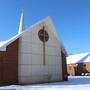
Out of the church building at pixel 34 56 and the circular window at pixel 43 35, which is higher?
the circular window at pixel 43 35

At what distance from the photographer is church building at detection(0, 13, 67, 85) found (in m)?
21.9

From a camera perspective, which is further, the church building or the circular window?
the circular window

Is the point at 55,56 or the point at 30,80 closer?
the point at 30,80

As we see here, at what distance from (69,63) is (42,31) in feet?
76.7

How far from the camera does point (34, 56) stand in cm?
2402

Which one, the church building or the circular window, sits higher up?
the circular window

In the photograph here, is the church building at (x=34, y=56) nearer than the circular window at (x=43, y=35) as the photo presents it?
Yes

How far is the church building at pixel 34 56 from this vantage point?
72.0 ft

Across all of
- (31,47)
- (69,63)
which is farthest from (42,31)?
(69,63)

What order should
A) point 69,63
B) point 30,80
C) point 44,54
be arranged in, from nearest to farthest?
point 30,80 < point 44,54 < point 69,63

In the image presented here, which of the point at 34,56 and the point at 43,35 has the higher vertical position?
the point at 43,35

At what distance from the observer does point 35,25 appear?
24.6m

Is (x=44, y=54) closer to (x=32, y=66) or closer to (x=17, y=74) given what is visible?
(x=32, y=66)

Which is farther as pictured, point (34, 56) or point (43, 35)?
point (43, 35)
